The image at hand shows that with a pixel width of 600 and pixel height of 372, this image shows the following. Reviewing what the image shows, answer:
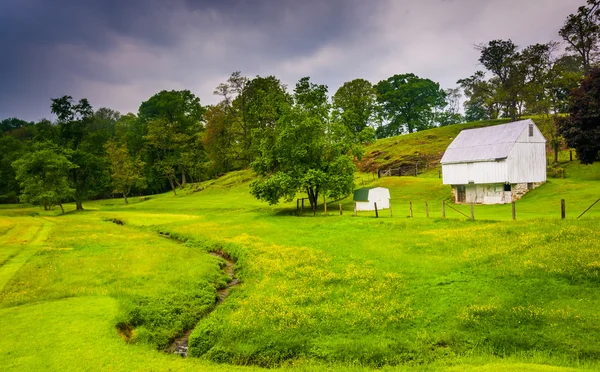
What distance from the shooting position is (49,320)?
1491cm

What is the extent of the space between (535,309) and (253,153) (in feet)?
280

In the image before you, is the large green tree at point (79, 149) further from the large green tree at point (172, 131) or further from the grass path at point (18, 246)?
the grass path at point (18, 246)

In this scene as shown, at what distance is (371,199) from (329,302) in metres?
35.0

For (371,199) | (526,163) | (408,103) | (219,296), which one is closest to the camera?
(219,296)

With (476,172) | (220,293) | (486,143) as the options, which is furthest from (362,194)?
(220,293)

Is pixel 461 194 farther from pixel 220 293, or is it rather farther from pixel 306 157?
pixel 220 293

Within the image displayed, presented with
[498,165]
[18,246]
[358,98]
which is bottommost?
[18,246]

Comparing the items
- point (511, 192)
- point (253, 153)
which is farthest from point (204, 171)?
point (511, 192)

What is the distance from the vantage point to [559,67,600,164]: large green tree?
161ft

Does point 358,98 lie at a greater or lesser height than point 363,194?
greater

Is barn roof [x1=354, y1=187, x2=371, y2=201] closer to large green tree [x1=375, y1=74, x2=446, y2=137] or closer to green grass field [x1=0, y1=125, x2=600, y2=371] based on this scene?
green grass field [x1=0, y1=125, x2=600, y2=371]

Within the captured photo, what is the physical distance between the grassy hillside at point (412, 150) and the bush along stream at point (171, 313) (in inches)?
2874

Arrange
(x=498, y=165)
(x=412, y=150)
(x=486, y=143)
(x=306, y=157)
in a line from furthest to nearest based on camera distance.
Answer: (x=412, y=150)
(x=486, y=143)
(x=306, y=157)
(x=498, y=165)

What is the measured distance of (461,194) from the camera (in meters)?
55.8
